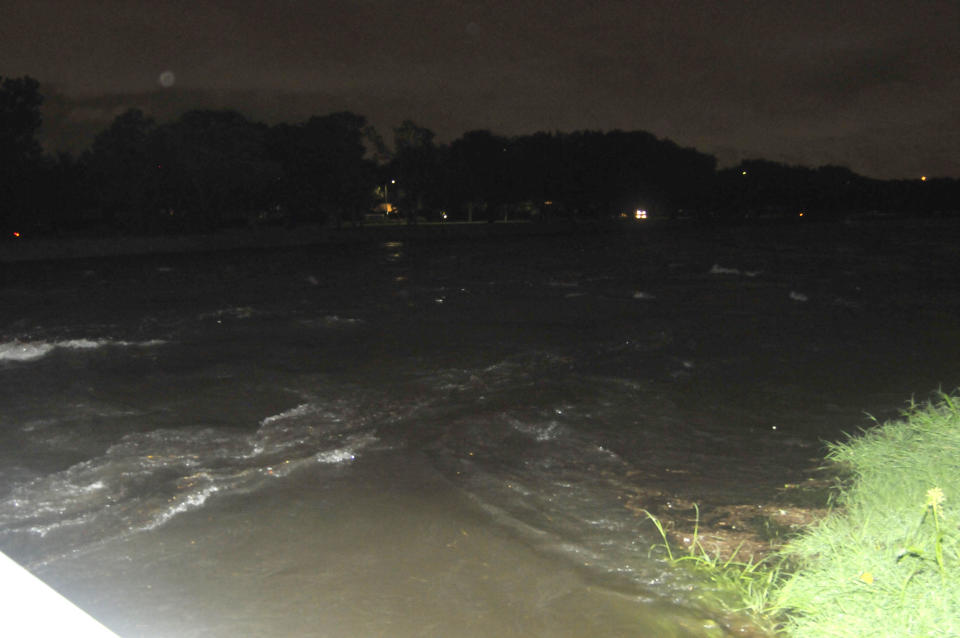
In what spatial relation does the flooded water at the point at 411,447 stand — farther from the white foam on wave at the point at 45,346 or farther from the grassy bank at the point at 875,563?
the grassy bank at the point at 875,563

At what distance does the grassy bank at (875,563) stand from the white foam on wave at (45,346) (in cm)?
1217

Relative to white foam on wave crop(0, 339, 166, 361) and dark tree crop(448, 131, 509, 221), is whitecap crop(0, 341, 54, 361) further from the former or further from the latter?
dark tree crop(448, 131, 509, 221)

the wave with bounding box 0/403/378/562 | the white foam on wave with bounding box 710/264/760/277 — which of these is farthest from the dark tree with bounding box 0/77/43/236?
the wave with bounding box 0/403/378/562

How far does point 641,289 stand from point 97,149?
47204 mm

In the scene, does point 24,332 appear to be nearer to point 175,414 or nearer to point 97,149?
point 175,414

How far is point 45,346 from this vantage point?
14.1m

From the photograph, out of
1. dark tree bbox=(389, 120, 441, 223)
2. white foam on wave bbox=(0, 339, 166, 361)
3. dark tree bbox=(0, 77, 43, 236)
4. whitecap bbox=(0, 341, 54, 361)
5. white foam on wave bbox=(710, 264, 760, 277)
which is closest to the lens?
whitecap bbox=(0, 341, 54, 361)

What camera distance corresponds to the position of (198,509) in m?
5.96

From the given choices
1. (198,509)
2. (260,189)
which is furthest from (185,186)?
(198,509)

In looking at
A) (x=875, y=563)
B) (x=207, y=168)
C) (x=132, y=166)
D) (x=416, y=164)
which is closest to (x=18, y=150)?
(x=132, y=166)

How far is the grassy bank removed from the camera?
3.51 meters

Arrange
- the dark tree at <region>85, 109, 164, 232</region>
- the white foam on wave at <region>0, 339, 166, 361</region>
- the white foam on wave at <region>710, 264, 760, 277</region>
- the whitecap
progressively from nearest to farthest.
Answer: the whitecap < the white foam on wave at <region>0, 339, 166, 361</region> < the white foam on wave at <region>710, 264, 760, 277</region> < the dark tree at <region>85, 109, 164, 232</region>

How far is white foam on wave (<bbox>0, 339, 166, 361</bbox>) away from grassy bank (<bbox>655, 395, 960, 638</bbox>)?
12170mm

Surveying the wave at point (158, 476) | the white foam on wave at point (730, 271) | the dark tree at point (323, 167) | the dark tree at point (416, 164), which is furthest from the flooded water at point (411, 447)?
the dark tree at point (416, 164)
